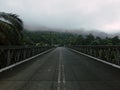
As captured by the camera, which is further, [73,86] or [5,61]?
[5,61]

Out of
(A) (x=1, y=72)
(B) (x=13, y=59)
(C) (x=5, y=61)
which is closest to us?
(A) (x=1, y=72)

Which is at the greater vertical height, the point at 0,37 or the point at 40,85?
the point at 0,37

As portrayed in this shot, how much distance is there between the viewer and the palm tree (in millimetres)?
17348

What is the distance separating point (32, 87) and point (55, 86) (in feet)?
2.97

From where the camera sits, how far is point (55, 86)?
8375 millimetres

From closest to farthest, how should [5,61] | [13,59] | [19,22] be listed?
[5,61] → [13,59] → [19,22]

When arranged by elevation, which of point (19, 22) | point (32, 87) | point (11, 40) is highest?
point (19, 22)

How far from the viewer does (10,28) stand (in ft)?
59.6

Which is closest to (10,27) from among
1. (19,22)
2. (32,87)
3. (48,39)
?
(19,22)

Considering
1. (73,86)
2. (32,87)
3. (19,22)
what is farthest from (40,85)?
(19,22)

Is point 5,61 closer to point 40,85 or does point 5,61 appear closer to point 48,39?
point 40,85

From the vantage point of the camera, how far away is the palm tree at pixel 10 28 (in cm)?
1735

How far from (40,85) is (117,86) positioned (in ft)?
10.2

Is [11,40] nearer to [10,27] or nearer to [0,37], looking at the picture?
[10,27]
